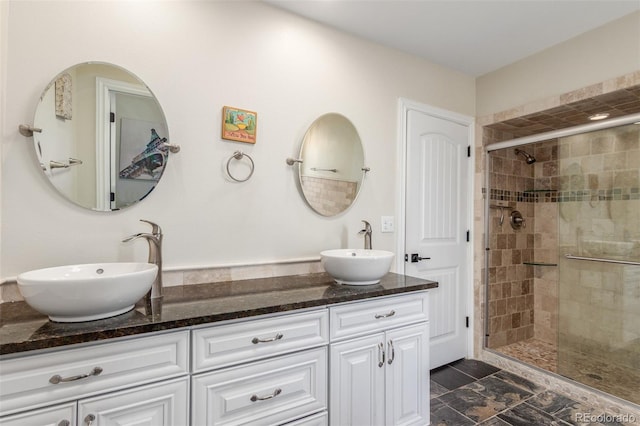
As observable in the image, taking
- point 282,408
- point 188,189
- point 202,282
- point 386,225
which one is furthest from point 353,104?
point 282,408

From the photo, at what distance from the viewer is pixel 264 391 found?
4.44ft

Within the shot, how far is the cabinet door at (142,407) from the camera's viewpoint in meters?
1.06

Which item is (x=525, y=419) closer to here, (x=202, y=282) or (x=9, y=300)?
(x=202, y=282)

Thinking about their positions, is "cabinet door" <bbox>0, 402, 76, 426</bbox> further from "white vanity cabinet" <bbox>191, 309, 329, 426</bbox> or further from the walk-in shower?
the walk-in shower

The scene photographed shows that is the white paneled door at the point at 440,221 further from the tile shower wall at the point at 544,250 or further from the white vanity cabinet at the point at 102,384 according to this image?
the white vanity cabinet at the point at 102,384

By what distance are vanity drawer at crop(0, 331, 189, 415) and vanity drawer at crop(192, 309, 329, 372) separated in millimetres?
70

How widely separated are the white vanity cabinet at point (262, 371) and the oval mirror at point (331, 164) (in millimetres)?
843

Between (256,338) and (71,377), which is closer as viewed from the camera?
(71,377)

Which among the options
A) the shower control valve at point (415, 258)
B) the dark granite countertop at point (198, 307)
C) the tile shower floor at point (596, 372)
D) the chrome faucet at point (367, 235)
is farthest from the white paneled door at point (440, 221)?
the dark granite countertop at point (198, 307)

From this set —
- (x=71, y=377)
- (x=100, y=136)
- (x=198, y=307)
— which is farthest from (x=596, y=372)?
(x=100, y=136)

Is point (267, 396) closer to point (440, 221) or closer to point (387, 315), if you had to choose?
point (387, 315)

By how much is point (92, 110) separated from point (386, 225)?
6.13ft

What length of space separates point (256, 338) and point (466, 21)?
7.42 feet

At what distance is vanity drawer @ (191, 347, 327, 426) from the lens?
4.07ft
